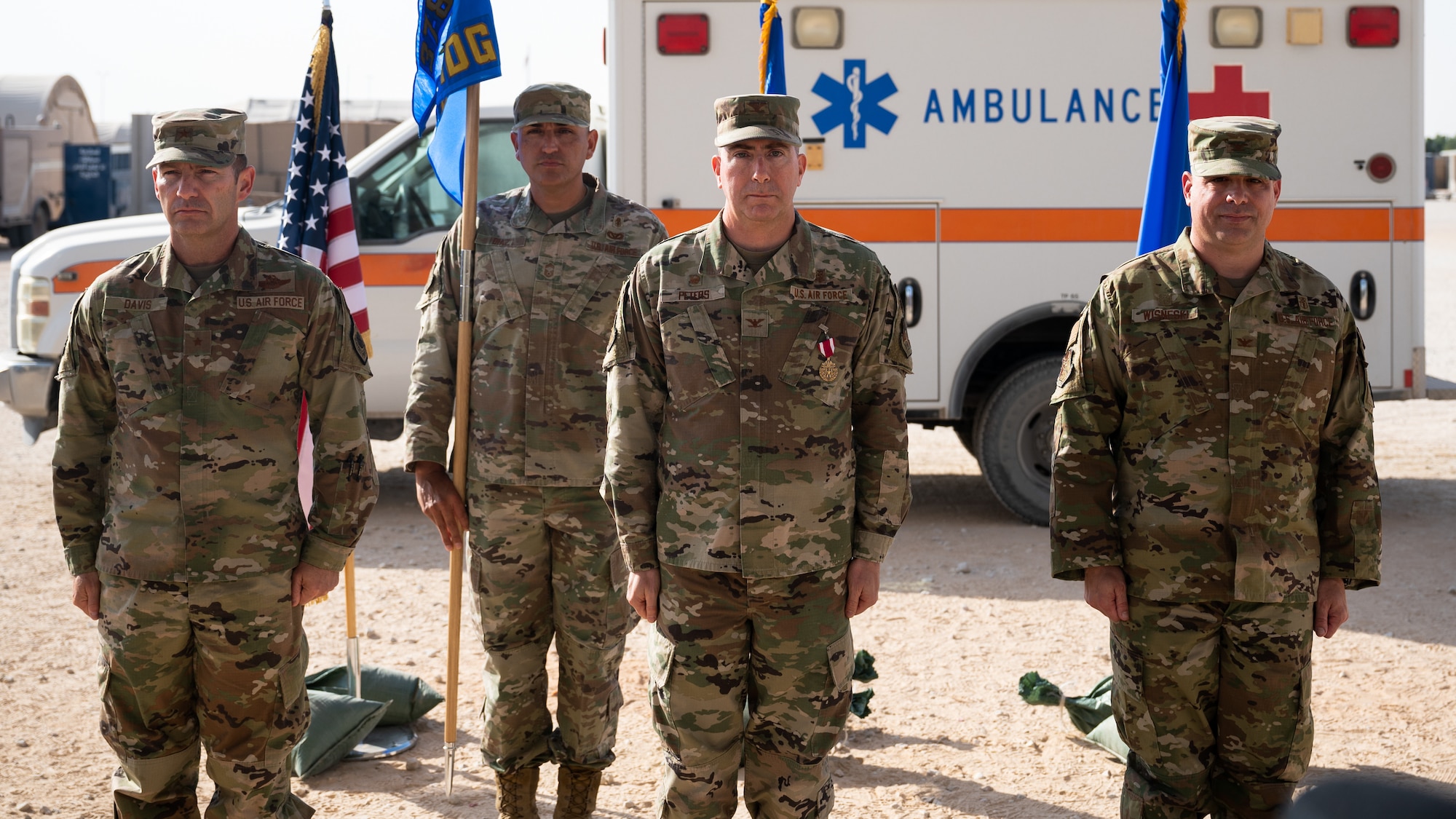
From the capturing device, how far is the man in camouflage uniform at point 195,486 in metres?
3.21

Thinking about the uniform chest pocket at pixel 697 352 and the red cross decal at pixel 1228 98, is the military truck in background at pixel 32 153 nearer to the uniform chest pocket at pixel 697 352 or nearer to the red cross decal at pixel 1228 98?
the red cross decal at pixel 1228 98

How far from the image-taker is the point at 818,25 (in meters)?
6.95

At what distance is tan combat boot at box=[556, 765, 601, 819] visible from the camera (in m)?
3.86

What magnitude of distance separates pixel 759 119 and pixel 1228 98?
4.56 metres

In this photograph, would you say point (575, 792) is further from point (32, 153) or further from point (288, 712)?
point (32, 153)

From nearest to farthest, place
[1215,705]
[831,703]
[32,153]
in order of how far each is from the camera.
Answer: [831,703]
[1215,705]
[32,153]

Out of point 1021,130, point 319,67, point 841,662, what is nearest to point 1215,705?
point 841,662

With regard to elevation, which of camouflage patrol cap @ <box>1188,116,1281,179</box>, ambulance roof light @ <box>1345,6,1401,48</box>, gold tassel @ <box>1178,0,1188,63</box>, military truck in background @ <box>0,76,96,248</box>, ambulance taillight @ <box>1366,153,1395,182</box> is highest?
military truck in background @ <box>0,76,96,248</box>

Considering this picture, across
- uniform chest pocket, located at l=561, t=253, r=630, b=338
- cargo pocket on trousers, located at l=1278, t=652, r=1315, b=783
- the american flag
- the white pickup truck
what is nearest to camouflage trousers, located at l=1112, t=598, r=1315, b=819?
cargo pocket on trousers, located at l=1278, t=652, r=1315, b=783

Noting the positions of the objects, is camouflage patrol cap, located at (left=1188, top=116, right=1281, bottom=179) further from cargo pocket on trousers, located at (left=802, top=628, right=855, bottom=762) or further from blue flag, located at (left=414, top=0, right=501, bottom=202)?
blue flag, located at (left=414, top=0, right=501, bottom=202)

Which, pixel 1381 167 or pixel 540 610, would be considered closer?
pixel 540 610

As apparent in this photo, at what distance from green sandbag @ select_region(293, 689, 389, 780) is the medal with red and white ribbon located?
2.19 m

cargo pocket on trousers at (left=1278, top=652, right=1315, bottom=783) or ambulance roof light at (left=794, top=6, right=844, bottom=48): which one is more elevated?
ambulance roof light at (left=794, top=6, right=844, bottom=48)

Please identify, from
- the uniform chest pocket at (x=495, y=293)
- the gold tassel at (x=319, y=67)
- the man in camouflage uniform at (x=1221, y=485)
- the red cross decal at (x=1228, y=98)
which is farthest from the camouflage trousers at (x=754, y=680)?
the red cross decal at (x=1228, y=98)
